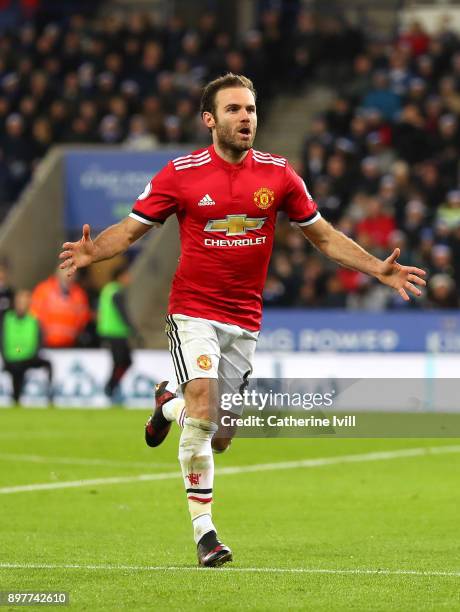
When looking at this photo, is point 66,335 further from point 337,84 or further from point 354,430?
point 354,430

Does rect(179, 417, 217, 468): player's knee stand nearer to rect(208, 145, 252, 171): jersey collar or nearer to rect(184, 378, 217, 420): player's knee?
rect(184, 378, 217, 420): player's knee

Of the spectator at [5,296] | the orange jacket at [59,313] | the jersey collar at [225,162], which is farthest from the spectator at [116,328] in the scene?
the jersey collar at [225,162]

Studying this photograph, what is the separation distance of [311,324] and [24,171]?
7271mm

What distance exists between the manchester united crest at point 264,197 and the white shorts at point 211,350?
69 centimetres

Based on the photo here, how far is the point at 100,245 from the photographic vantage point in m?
8.15

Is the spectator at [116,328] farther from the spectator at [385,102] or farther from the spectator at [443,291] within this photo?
the spectator at [385,102]

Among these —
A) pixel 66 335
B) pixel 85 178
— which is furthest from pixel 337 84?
pixel 66 335

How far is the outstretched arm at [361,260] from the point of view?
8172 millimetres

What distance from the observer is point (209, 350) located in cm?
838

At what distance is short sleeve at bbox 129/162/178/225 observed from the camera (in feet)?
27.4

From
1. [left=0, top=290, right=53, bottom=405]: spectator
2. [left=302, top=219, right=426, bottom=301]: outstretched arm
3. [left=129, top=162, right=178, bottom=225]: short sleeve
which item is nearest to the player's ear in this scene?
[left=129, top=162, right=178, bottom=225]: short sleeve

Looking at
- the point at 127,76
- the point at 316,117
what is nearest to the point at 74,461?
the point at 316,117

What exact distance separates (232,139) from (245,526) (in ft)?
10.6

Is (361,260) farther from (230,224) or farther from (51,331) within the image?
Answer: (51,331)
